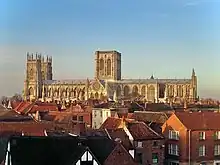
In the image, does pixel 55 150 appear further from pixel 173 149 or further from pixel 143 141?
pixel 173 149

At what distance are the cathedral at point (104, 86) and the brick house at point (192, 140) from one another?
69.3m

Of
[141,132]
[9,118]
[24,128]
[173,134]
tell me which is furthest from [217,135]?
[9,118]

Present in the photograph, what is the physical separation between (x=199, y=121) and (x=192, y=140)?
1.71 metres

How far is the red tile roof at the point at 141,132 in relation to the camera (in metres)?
26.0

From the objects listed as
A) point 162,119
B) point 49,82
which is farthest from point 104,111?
point 49,82

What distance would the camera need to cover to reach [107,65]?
116125 mm

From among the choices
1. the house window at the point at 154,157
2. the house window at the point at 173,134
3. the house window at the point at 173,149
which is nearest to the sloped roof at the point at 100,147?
the house window at the point at 154,157

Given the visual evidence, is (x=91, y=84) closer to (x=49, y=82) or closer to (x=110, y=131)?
(x=49, y=82)

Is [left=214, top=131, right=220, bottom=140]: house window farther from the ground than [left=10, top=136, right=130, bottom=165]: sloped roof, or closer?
closer

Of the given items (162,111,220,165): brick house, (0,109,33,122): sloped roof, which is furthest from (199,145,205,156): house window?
(0,109,33,122): sloped roof

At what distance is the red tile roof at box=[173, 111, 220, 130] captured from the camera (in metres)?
30.1

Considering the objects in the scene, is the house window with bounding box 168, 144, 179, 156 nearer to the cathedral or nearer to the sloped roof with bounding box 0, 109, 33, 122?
the sloped roof with bounding box 0, 109, 33, 122

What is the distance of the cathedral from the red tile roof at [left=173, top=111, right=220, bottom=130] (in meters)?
68.9

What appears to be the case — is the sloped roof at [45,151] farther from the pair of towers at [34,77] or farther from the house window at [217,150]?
the pair of towers at [34,77]
